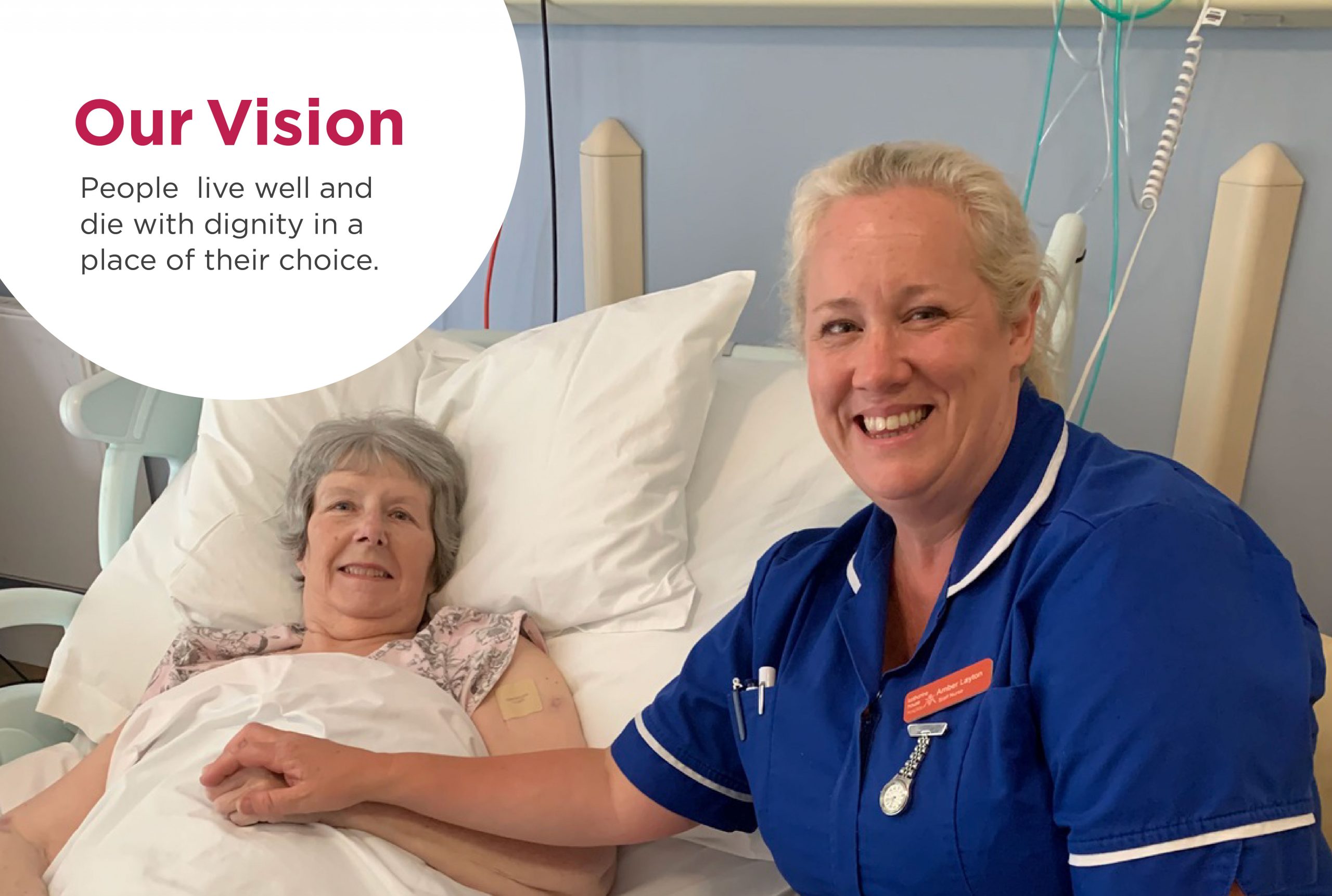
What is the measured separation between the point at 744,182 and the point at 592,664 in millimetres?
890

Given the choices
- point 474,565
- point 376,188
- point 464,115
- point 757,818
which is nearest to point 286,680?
point 474,565

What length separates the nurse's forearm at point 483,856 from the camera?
4.42 ft

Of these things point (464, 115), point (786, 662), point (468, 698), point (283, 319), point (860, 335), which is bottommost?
point (468, 698)

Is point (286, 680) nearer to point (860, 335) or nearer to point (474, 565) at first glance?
point (474, 565)

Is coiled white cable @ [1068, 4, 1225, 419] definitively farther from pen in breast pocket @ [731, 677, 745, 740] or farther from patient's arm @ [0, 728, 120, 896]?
patient's arm @ [0, 728, 120, 896]

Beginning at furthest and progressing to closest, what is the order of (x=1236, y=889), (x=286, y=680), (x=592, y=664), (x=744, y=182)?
1. (x=744, y=182)
2. (x=592, y=664)
3. (x=286, y=680)
4. (x=1236, y=889)

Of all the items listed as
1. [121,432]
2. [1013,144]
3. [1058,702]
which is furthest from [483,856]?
[1013,144]

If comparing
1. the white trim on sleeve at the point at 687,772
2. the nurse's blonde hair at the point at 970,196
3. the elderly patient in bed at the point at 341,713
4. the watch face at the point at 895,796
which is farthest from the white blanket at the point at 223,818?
the nurse's blonde hair at the point at 970,196

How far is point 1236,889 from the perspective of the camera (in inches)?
35.1

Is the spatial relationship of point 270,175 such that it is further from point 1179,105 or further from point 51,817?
point 1179,105

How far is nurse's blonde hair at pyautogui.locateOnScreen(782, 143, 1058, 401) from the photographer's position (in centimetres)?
110

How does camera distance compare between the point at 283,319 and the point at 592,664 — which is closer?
the point at 592,664

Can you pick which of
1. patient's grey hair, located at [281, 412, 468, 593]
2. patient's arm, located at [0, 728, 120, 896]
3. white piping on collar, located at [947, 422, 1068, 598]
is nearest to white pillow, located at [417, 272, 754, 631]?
patient's grey hair, located at [281, 412, 468, 593]

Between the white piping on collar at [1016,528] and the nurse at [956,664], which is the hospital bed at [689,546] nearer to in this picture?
the nurse at [956,664]
